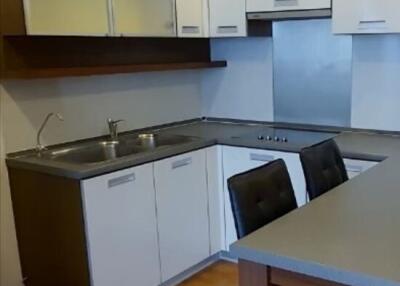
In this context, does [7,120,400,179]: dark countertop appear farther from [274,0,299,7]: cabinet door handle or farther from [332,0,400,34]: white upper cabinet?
[274,0,299,7]: cabinet door handle

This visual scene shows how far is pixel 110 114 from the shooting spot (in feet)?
→ 11.0

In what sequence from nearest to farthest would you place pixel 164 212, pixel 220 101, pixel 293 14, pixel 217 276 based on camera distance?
pixel 164 212 < pixel 293 14 < pixel 217 276 < pixel 220 101

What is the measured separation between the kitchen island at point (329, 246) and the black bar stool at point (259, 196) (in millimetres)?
115

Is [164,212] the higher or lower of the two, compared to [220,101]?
lower

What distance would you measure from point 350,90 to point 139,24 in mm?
1486

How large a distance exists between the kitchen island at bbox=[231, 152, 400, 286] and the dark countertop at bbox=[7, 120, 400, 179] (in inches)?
41.8

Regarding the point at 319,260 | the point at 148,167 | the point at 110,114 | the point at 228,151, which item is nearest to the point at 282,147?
the point at 228,151

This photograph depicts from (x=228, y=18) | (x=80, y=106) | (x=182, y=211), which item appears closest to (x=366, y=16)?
(x=228, y=18)

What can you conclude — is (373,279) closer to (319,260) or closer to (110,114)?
(319,260)

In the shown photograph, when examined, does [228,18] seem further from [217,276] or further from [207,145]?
[217,276]

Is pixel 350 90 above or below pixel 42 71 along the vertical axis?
below

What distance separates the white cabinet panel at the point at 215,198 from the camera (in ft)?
10.9

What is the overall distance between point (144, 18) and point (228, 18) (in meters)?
0.61

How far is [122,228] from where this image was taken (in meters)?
2.70
